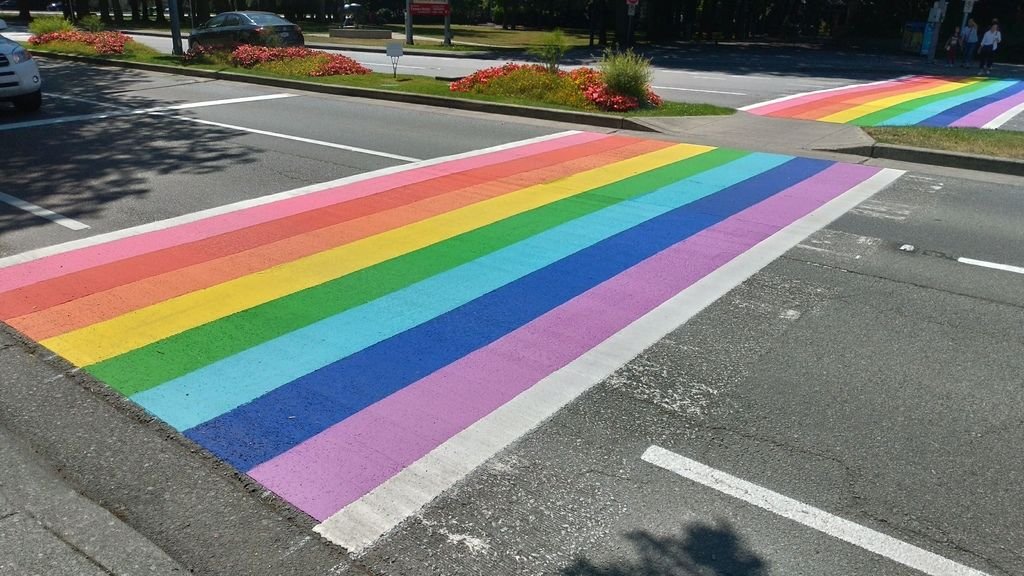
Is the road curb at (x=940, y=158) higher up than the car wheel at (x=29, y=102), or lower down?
lower down

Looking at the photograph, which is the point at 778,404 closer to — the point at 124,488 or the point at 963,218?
the point at 124,488

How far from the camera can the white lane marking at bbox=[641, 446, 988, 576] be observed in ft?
10.7

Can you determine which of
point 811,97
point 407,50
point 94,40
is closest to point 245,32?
point 94,40

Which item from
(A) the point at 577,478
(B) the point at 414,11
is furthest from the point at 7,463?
(B) the point at 414,11

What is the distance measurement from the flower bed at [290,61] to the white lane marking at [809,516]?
17.1 metres

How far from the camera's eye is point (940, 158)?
10.8 meters

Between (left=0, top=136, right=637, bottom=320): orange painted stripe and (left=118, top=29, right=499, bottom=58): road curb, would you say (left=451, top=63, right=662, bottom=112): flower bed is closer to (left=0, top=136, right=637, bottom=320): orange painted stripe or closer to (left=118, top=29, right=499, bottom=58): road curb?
(left=0, top=136, right=637, bottom=320): orange painted stripe

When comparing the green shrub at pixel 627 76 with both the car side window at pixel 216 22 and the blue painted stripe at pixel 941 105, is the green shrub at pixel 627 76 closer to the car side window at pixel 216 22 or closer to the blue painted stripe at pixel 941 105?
the blue painted stripe at pixel 941 105

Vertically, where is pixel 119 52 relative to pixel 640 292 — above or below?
above

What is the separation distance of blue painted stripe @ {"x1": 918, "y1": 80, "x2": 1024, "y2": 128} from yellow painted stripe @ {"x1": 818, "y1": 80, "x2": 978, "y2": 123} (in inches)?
44.1

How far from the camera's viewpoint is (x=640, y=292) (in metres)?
6.12

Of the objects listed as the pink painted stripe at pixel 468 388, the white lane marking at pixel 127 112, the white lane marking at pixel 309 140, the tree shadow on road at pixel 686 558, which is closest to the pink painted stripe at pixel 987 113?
the pink painted stripe at pixel 468 388

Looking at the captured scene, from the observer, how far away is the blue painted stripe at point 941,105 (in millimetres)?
14461

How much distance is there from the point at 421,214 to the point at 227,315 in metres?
2.98
